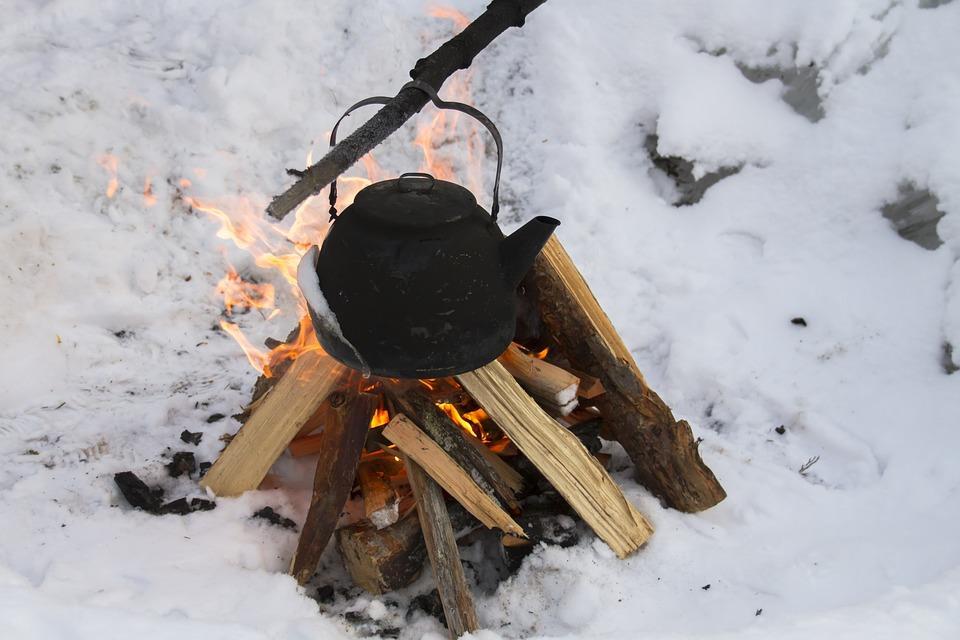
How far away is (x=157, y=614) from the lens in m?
2.24

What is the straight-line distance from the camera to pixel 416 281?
2215 mm

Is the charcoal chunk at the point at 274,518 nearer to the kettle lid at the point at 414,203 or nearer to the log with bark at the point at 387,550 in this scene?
the log with bark at the point at 387,550

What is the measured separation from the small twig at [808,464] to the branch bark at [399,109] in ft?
7.66

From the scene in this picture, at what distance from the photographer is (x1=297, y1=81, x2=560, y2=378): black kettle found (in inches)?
87.5

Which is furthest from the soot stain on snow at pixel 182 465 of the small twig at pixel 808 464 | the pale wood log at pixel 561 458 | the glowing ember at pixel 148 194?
the small twig at pixel 808 464

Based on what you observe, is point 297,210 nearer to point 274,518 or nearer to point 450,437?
point 274,518

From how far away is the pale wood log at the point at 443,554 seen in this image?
2531 mm

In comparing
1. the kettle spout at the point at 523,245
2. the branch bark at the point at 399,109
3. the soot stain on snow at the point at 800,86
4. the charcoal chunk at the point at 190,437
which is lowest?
the charcoal chunk at the point at 190,437

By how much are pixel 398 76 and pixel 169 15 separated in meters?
1.68

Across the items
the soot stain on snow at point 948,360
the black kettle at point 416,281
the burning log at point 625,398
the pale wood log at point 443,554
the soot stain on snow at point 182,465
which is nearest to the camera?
the black kettle at point 416,281

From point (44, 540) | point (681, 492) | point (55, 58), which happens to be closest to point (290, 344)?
point (44, 540)

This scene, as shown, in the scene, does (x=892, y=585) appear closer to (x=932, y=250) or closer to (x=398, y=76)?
(x=932, y=250)

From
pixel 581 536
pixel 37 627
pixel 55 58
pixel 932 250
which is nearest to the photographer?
pixel 37 627

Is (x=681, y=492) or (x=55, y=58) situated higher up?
(x=55, y=58)
